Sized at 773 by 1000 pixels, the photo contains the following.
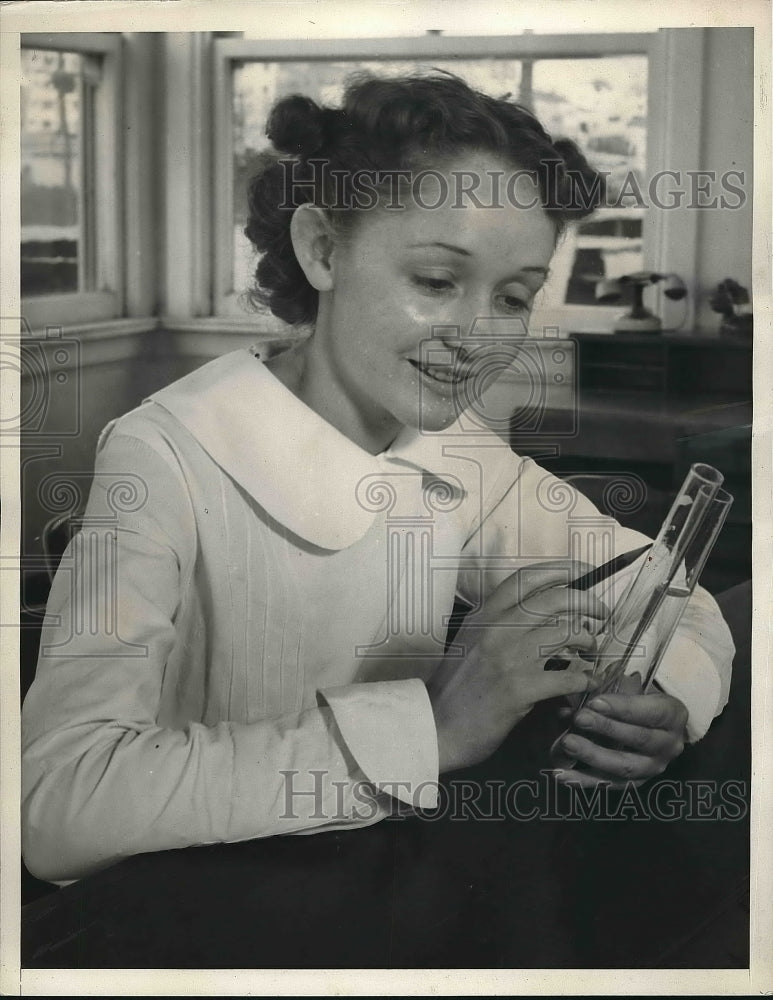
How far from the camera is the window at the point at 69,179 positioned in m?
1.49

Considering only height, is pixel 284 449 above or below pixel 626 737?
above

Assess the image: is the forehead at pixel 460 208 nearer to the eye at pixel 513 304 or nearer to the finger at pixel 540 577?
the eye at pixel 513 304

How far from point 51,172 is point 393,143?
42 centimetres

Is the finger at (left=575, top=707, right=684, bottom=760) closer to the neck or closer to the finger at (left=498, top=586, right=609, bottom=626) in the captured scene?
the finger at (left=498, top=586, right=609, bottom=626)

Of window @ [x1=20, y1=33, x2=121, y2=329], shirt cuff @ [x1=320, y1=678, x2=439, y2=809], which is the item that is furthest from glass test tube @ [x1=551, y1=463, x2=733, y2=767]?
window @ [x1=20, y1=33, x2=121, y2=329]

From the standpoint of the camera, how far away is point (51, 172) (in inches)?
59.1

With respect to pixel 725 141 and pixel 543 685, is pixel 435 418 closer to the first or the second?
pixel 543 685

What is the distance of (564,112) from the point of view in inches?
58.1

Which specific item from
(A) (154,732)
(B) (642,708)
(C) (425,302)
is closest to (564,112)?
(C) (425,302)

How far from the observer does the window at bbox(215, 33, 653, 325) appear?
147 centimetres

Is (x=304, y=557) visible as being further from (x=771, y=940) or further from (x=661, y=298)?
(x=771, y=940)

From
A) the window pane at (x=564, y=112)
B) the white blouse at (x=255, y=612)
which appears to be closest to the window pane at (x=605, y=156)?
the window pane at (x=564, y=112)

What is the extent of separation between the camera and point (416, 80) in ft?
4.82

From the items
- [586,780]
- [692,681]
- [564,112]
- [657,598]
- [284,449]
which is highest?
[564,112]
